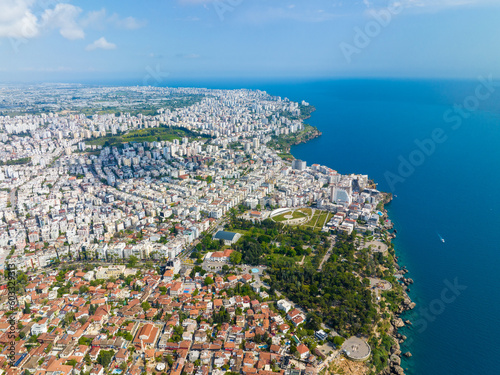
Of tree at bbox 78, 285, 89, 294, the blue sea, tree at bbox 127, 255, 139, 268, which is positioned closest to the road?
the blue sea

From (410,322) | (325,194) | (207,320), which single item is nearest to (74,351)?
(207,320)

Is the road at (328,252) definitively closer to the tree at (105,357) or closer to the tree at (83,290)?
the tree at (105,357)

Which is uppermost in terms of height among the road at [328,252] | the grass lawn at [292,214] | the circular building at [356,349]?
the grass lawn at [292,214]

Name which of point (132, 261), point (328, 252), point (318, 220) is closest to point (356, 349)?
point (328, 252)

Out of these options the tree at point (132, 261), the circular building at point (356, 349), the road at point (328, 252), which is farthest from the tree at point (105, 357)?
the road at point (328, 252)

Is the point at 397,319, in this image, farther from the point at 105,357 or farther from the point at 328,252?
the point at 105,357
